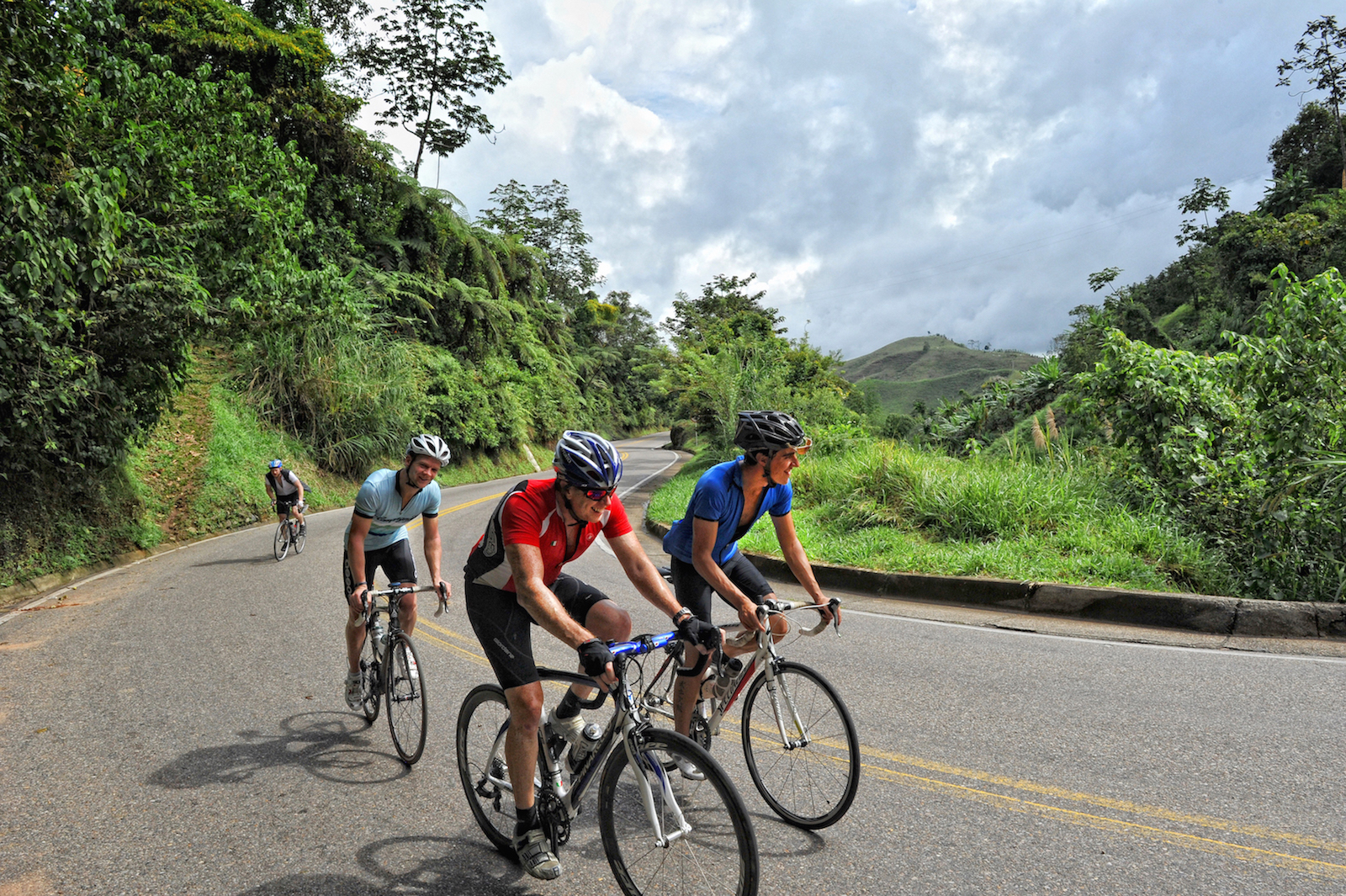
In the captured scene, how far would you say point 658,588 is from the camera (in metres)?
3.37

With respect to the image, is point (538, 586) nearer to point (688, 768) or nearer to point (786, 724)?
point (688, 768)

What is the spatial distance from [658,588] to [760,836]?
136cm

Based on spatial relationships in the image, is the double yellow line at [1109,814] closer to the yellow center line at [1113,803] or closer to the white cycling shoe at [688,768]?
the yellow center line at [1113,803]

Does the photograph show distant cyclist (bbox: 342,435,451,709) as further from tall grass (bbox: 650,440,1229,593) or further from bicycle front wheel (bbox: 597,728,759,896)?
tall grass (bbox: 650,440,1229,593)

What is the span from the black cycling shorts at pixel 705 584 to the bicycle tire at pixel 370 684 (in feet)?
7.00

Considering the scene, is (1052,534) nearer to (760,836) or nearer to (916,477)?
(916,477)

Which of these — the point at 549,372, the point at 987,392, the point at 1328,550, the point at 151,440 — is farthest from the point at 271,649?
the point at 549,372

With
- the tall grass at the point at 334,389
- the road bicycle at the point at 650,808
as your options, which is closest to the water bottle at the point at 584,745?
the road bicycle at the point at 650,808

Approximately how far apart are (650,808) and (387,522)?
10.7 ft

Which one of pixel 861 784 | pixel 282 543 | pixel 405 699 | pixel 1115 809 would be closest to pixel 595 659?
pixel 861 784

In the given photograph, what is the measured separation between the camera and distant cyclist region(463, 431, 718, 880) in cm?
318

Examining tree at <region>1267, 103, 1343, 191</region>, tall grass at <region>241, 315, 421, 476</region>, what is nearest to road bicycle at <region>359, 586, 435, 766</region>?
tall grass at <region>241, 315, 421, 476</region>

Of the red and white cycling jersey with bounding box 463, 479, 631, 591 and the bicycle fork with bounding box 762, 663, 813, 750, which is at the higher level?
the red and white cycling jersey with bounding box 463, 479, 631, 591

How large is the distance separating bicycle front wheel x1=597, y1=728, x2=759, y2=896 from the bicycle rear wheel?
34.6ft
